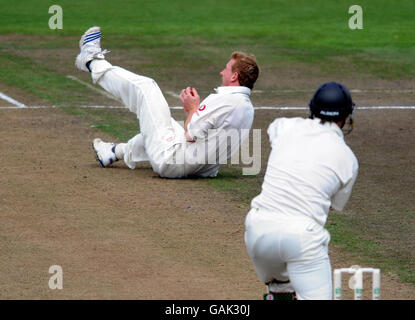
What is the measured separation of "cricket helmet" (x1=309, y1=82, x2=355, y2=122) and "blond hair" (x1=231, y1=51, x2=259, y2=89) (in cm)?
419

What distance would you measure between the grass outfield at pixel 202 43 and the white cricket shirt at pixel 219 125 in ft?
1.43

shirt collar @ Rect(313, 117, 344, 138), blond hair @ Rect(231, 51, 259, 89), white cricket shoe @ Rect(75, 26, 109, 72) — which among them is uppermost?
white cricket shoe @ Rect(75, 26, 109, 72)

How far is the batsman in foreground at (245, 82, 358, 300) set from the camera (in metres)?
5.82

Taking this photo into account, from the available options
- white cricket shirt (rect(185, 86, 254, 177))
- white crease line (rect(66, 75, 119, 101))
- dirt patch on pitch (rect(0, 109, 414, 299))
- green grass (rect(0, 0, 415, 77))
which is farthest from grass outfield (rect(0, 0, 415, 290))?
dirt patch on pitch (rect(0, 109, 414, 299))

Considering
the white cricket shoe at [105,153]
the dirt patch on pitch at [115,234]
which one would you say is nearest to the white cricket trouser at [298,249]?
the dirt patch on pitch at [115,234]

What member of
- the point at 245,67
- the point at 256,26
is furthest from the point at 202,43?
the point at 245,67

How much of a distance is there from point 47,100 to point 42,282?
8.84 metres

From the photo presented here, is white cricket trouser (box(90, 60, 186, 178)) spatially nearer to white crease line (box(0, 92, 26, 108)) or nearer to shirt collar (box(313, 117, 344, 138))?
white crease line (box(0, 92, 26, 108))

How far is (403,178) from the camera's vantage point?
11664 millimetres

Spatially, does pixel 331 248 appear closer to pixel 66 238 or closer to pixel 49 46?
pixel 66 238

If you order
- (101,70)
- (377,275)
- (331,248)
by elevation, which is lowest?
(331,248)

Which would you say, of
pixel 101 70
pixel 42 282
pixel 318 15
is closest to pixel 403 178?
pixel 101 70

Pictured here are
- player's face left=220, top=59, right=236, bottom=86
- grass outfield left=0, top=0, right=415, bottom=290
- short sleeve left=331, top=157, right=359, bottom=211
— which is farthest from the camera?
grass outfield left=0, top=0, right=415, bottom=290

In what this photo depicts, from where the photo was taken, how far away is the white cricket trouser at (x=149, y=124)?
11.0 m
